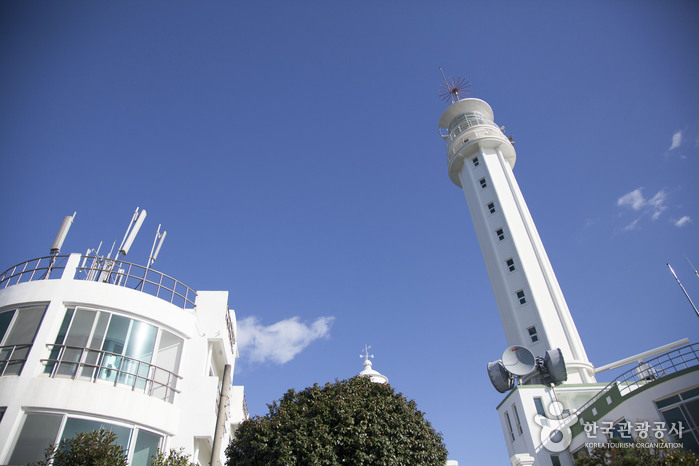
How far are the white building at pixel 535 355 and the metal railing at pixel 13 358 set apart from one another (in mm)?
21403

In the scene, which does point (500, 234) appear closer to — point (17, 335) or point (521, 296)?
point (521, 296)

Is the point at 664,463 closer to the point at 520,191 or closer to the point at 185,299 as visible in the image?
the point at 185,299

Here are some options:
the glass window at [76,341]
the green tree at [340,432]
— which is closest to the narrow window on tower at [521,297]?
the green tree at [340,432]

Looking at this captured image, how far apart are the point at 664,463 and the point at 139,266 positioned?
70.2 ft

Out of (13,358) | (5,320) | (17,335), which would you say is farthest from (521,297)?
(5,320)

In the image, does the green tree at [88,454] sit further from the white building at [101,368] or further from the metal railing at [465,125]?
the metal railing at [465,125]

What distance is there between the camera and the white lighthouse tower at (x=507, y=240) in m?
35.1

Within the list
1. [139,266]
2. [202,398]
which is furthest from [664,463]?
[139,266]

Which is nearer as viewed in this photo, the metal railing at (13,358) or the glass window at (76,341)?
the metal railing at (13,358)

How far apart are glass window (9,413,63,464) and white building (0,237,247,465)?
30mm

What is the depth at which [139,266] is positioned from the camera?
20359mm

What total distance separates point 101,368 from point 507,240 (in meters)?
34.0

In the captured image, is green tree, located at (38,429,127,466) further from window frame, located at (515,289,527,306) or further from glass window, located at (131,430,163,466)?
window frame, located at (515,289,527,306)

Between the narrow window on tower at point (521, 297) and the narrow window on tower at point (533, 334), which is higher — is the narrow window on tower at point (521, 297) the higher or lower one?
the higher one
